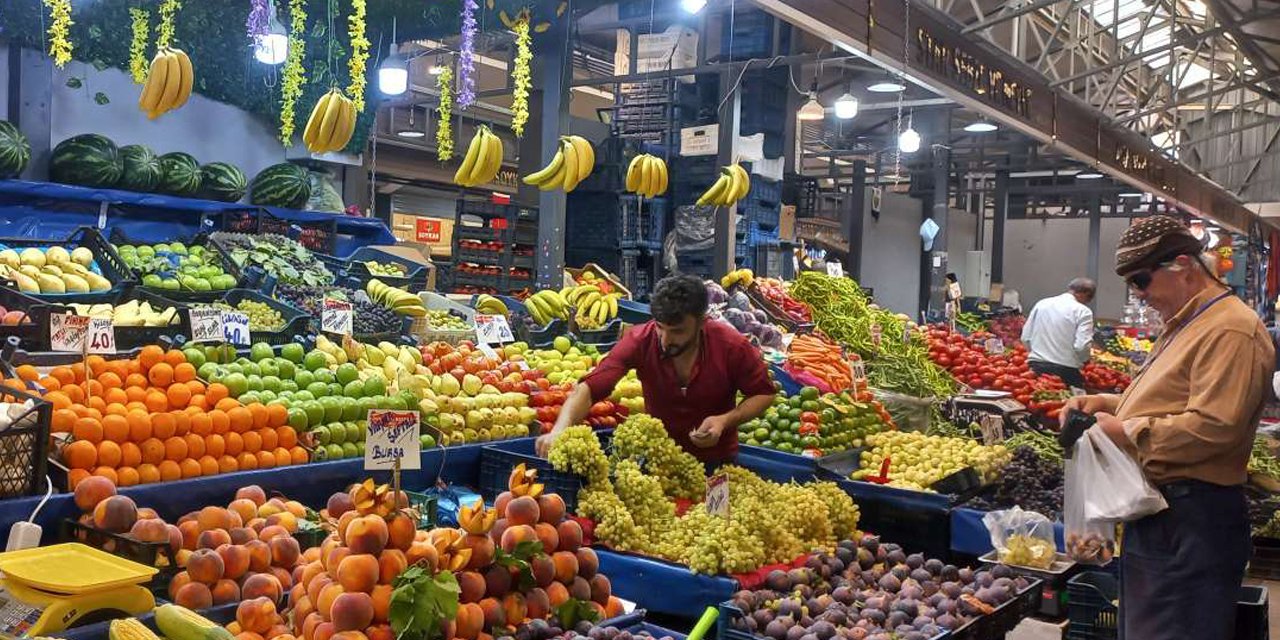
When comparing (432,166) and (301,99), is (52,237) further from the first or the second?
(432,166)

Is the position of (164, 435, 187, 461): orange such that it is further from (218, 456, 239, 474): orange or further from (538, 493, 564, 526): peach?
(538, 493, 564, 526): peach

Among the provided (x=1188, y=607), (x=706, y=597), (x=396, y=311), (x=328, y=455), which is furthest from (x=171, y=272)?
(x=1188, y=607)

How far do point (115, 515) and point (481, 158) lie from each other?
4.54 meters

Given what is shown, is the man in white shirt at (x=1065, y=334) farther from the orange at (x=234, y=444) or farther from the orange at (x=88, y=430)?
the orange at (x=88, y=430)

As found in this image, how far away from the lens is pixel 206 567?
8.61 feet

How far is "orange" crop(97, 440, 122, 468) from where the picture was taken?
3.24 metres

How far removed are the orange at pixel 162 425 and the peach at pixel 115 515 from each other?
0.51m

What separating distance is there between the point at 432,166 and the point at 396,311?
1230 centimetres

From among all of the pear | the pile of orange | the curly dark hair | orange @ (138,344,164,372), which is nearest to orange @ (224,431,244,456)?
the pile of orange

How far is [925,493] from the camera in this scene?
440 cm

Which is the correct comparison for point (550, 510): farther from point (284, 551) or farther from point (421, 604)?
point (284, 551)

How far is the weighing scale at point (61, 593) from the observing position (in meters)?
2.33

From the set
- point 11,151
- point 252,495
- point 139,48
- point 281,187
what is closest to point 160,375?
point 252,495

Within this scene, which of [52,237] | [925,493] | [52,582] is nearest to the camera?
[52,582]
